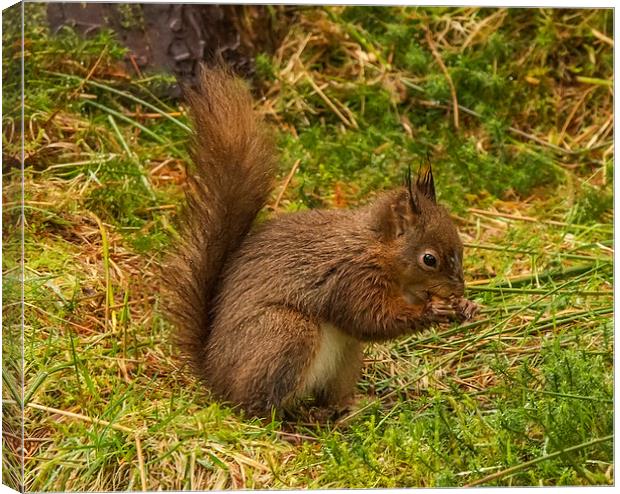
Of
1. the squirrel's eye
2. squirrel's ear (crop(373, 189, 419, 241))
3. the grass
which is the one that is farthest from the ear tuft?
the grass

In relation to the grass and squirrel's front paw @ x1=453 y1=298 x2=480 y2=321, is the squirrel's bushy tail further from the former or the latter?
squirrel's front paw @ x1=453 y1=298 x2=480 y2=321

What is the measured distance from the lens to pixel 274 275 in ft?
11.6

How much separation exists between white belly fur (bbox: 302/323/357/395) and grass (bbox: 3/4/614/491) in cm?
13

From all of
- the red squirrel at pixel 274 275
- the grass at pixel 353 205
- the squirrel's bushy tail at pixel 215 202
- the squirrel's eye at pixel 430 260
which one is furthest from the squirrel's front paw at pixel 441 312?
the squirrel's bushy tail at pixel 215 202

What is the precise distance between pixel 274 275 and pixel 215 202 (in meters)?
0.27

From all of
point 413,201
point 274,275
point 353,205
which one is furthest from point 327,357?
point 353,205

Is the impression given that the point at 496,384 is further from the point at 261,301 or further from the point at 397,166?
the point at 397,166

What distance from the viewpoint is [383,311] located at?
3527 mm

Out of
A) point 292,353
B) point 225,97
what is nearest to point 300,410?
point 292,353

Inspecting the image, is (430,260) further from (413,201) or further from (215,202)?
(215,202)

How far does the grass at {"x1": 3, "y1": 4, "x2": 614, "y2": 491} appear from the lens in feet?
10.2

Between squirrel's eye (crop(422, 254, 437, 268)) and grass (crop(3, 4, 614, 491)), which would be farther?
squirrel's eye (crop(422, 254, 437, 268))

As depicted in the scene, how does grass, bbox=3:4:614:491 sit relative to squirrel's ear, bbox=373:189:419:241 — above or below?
below

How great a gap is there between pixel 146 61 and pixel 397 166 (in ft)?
3.40
